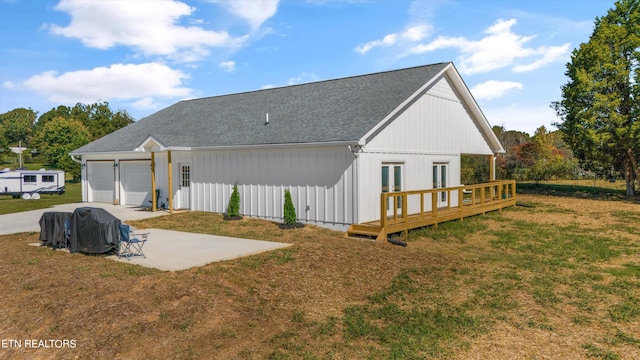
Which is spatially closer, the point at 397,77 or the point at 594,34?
the point at 397,77

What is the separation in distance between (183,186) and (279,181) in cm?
657

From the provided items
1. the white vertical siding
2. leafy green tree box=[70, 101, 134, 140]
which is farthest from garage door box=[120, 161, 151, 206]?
leafy green tree box=[70, 101, 134, 140]

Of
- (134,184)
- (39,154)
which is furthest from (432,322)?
(39,154)

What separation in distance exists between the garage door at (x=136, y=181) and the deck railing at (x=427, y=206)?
1346 cm

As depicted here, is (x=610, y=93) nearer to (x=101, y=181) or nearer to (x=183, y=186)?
(x=183, y=186)

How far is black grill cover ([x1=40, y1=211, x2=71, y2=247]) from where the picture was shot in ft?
39.8

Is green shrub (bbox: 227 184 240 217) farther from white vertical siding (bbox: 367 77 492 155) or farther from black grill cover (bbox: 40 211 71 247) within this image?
black grill cover (bbox: 40 211 71 247)

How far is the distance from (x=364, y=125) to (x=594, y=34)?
23.6m

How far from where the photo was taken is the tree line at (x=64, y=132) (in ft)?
191

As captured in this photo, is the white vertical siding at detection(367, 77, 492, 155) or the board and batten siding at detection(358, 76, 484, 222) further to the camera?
the white vertical siding at detection(367, 77, 492, 155)

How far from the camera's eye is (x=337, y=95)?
1927 cm

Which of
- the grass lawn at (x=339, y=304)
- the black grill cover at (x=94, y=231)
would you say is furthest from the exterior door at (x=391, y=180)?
the black grill cover at (x=94, y=231)

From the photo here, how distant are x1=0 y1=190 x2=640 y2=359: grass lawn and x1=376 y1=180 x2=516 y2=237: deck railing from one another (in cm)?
148

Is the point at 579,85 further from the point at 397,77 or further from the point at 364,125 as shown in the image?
the point at 364,125
